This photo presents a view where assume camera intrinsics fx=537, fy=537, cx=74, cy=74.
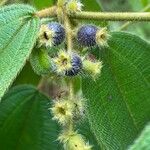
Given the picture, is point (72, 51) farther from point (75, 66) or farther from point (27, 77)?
point (27, 77)

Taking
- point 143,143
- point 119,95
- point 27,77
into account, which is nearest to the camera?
point 143,143

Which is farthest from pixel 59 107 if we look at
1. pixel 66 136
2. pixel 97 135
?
pixel 97 135

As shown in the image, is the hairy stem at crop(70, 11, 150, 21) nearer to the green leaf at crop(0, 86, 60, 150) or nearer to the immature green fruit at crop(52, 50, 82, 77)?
the immature green fruit at crop(52, 50, 82, 77)

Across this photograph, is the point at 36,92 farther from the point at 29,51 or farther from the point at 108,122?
the point at 29,51

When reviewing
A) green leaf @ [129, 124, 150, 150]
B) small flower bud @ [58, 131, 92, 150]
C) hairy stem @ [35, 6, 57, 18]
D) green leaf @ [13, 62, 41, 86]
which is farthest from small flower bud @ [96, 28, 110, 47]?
green leaf @ [13, 62, 41, 86]

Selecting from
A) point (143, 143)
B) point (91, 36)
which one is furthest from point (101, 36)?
point (143, 143)

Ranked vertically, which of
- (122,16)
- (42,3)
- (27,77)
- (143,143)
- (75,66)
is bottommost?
(143,143)

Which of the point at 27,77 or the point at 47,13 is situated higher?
the point at 27,77
